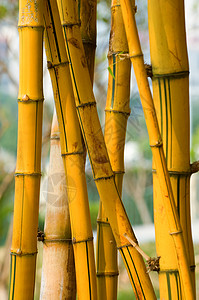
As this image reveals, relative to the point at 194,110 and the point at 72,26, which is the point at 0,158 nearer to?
the point at 194,110

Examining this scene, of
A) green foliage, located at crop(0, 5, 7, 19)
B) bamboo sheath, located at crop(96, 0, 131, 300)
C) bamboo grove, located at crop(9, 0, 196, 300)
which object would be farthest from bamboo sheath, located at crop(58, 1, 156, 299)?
green foliage, located at crop(0, 5, 7, 19)

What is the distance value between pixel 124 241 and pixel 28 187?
0.15 m

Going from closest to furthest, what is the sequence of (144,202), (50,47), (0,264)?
(50,47) < (144,202) < (0,264)

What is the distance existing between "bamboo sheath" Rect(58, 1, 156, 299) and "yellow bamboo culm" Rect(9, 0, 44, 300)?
0.05m

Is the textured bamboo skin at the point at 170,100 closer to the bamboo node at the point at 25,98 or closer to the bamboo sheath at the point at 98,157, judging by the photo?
the bamboo sheath at the point at 98,157

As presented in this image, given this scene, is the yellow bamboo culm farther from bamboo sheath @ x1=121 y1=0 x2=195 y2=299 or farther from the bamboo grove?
bamboo sheath @ x1=121 y1=0 x2=195 y2=299

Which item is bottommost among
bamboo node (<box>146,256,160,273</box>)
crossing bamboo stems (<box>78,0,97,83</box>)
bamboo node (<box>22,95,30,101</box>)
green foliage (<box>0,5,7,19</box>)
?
bamboo node (<box>146,256,160,273</box>)

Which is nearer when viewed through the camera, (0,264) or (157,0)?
(157,0)

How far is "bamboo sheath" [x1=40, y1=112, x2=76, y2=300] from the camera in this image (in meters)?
0.69

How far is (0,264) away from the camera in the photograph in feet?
5.94

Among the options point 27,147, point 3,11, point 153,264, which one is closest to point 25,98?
point 27,147

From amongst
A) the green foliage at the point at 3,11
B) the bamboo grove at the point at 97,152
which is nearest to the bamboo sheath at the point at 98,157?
the bamboo grove at the point at 97,152

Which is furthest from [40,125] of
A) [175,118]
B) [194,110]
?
[194,110]

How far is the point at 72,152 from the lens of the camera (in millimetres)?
609
